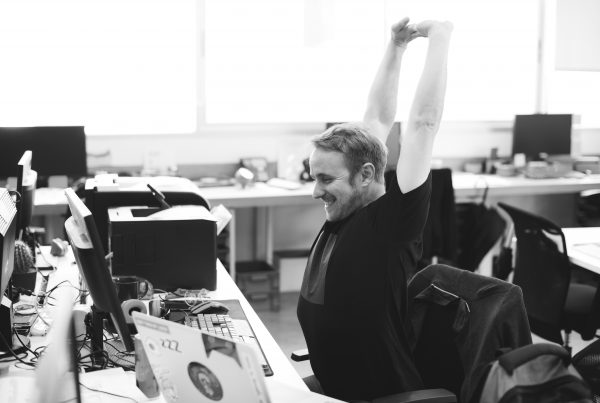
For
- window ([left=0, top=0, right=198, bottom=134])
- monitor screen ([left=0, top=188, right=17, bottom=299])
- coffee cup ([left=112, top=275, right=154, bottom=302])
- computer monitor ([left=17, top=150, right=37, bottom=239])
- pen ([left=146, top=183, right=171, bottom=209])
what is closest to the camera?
monitor screen ([left=0, top=188, right=17, bottom=299])

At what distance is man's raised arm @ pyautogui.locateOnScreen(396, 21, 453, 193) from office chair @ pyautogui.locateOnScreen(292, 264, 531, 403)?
14.1 inches

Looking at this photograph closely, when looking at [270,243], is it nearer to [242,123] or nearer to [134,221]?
[242,123]

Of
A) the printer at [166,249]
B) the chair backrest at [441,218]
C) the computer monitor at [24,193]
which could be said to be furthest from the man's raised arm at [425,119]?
the chair backrest at [441,218]

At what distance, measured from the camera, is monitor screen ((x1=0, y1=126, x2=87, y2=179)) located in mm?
4633

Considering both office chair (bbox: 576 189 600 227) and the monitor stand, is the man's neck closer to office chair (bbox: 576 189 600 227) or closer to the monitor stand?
the monitor stand

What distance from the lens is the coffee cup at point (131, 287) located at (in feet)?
7.47

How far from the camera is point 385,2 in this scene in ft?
18.2

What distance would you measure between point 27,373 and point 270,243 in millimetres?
3330

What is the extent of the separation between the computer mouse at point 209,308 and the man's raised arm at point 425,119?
2.53 feet

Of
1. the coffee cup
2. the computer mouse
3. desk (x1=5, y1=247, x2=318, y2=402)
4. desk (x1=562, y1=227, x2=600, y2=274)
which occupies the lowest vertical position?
desk (x1=5, y1=247, x2=318, y2=402)

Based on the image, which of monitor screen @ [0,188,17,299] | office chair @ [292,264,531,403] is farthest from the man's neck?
monitor screen @ [0,188,17,299]

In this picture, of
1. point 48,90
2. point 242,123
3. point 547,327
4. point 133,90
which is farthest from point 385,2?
point 547,327

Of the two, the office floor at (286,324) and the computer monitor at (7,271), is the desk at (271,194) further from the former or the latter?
the computer monitor at (7,271)

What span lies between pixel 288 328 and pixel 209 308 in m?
2.26
